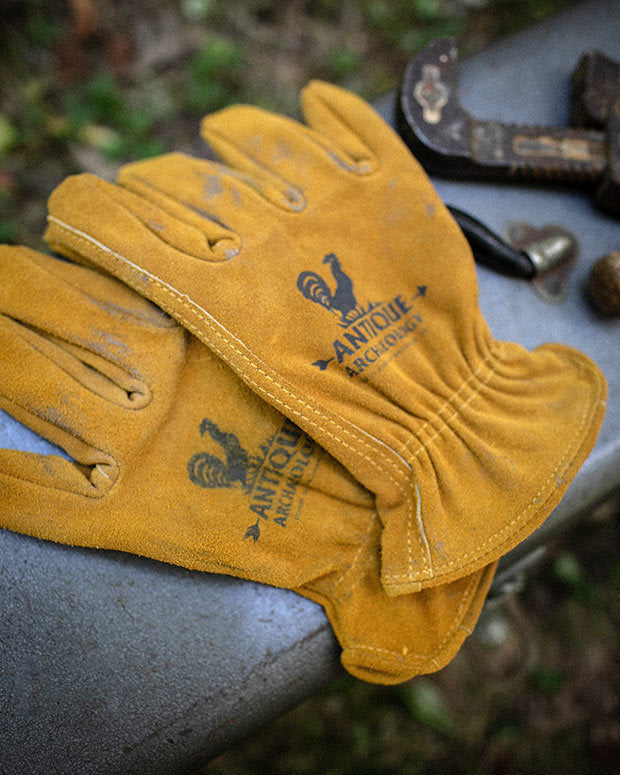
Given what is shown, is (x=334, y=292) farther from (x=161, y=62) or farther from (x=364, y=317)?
(x=161, y=62)

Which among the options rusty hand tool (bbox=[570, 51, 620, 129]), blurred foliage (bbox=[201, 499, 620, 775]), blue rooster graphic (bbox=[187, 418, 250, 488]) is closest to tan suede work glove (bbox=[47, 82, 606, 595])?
blue rooster graphic (bbox=[187, 418, 250, 488])

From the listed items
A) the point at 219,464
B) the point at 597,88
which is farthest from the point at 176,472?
the point at 597,88

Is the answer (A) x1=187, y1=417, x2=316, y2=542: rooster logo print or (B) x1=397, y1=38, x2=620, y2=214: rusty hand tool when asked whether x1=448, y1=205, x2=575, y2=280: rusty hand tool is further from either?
(A) x1=187, y1=417, x2=316, y2=542: rooster logo print

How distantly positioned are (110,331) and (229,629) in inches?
20.0

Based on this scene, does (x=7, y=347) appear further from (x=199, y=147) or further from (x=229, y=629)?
(x=199, y=147)

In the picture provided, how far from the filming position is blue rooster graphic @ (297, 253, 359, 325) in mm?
912

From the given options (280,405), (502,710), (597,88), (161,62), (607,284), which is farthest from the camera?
(161,62)

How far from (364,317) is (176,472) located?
1.30 feet

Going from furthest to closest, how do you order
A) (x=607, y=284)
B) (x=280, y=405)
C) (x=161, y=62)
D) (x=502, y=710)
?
(x=161, y=62), (x=502, y=710), (x=607, y=284), (x=280, y=405)

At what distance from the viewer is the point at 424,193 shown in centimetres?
102

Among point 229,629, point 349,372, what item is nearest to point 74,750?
point 229,629

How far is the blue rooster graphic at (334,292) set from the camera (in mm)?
912

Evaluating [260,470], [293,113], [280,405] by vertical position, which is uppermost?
[293,113]

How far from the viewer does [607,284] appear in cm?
108
